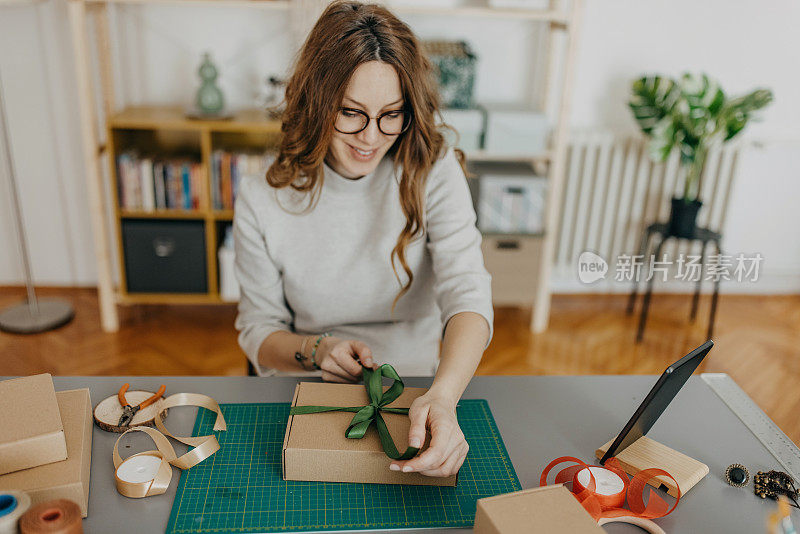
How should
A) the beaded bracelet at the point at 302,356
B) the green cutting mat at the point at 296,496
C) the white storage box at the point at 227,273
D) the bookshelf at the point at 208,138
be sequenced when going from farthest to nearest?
1. the white storage box at the point at 227,273
2. the bookshelf at the point at 208,138
3. the beaded bracelet at the point at 302,356
4. the green cutting mat at the point at 296,496

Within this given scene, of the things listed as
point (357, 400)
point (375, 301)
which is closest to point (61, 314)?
point (375, 301)

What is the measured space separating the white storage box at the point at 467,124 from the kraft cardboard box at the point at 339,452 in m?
1.91

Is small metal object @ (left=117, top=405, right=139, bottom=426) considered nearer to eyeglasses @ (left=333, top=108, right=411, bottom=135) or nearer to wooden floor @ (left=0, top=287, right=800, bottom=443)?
eyeglasses @ (left=333, top=108, right=411, bottom=135)

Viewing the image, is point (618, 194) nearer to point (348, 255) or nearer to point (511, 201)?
point (511, 201)

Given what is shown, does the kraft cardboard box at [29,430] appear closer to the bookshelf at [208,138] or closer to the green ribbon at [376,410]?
the green ribbon at [376,410]

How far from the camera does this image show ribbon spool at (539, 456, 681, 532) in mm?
964

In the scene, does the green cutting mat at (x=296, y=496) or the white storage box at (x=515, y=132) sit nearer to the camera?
the green cutting mat at (x=296, y=496)

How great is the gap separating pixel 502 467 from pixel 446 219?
547 millimetres

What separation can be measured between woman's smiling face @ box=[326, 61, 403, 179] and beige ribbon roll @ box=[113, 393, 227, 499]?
536mm

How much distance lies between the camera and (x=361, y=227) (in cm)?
147

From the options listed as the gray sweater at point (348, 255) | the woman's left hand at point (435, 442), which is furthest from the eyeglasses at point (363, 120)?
the woman's left hand at point (435, 442)

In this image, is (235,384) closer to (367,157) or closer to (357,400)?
(357,400)

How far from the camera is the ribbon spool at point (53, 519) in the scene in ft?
2.63

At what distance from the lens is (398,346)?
1.50m
